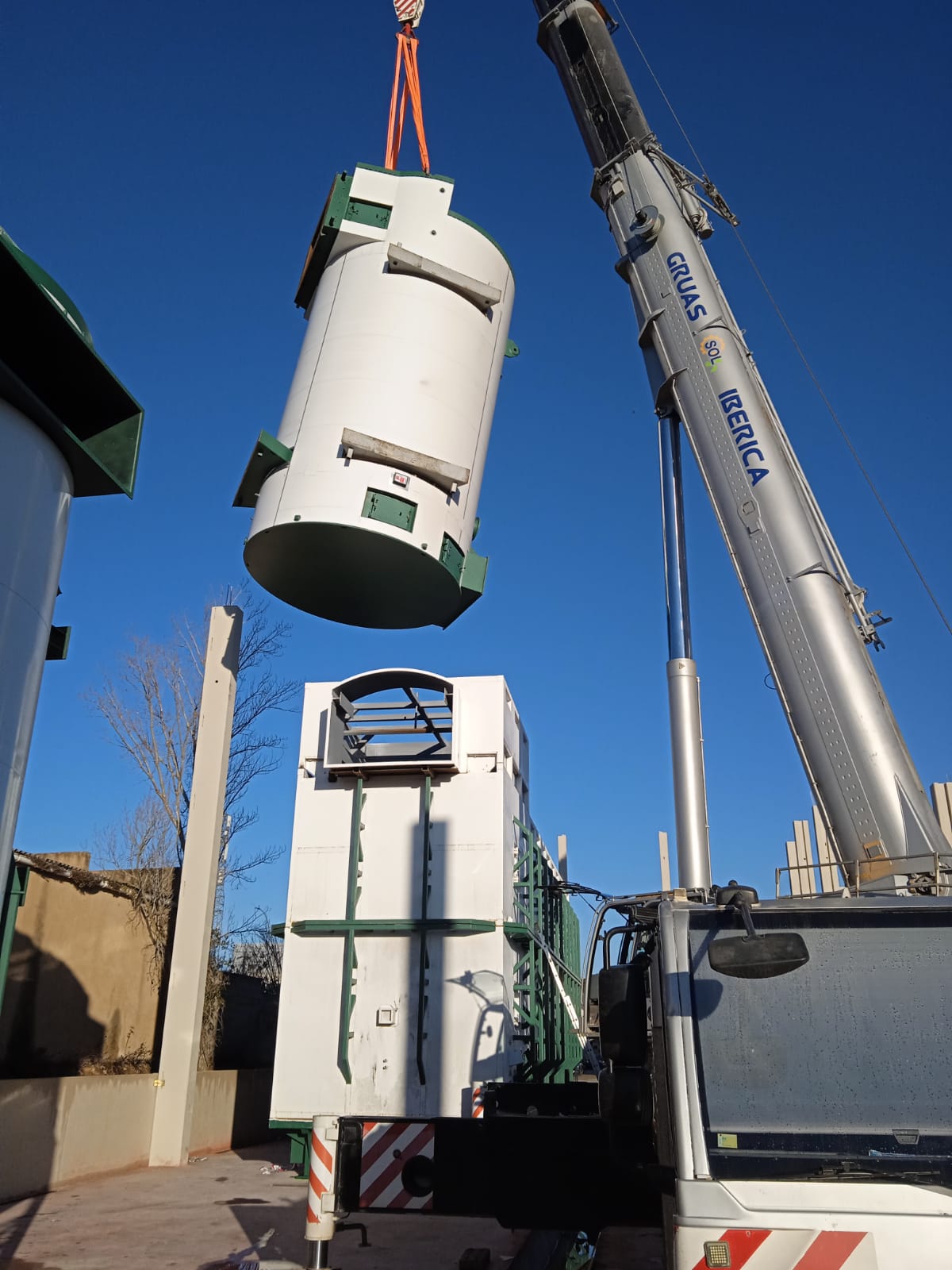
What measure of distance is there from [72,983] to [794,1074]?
1151 centimetres

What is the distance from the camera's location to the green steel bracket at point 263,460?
359 inches

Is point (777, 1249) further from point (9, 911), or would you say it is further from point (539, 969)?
point (539, 969)

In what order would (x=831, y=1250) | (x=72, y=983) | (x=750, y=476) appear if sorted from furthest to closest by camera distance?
1. (x=72, y=983)
2. (x=750, y=476)
3. (x=831, y=1250)

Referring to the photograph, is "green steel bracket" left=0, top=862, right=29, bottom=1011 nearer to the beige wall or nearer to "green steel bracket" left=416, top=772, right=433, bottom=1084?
"green steel bracket" left=416, top=772, right=433, bottom=1084

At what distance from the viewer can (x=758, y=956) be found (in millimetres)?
3549

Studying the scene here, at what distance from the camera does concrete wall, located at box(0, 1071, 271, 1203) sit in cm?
968

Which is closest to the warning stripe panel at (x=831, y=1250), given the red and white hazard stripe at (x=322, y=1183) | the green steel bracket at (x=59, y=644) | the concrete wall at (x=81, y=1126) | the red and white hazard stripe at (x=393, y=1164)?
the red and white hazard stripe at (x=393, y=1164)

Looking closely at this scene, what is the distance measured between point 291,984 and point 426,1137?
5.51 meters

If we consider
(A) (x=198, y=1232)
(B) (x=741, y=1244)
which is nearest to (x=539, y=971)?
(A) (x=198, y=1232)

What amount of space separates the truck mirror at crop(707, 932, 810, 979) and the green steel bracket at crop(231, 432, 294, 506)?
6.75m

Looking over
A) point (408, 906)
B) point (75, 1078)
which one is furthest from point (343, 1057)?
point (75, 1078)

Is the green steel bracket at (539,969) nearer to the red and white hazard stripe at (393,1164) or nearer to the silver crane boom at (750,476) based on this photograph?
the silver crane boom at (750,476)

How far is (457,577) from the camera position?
936 centimetres

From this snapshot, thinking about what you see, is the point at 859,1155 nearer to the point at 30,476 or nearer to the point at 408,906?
the point at 30,476
